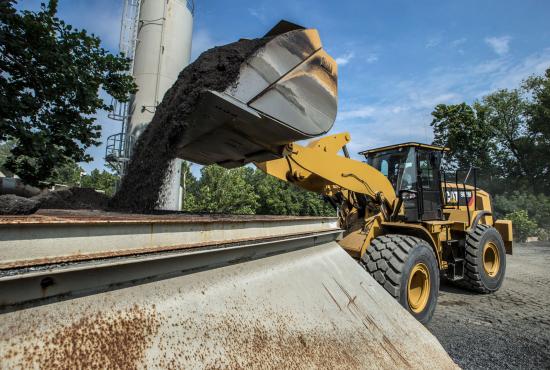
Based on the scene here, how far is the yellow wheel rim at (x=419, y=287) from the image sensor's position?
4406mm

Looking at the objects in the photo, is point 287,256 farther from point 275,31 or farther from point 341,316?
point 275,31

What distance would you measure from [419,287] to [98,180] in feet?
154

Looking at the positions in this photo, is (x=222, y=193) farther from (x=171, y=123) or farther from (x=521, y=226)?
(x=521, y=226)

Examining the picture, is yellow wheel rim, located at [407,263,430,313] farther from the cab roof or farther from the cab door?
the cab roof

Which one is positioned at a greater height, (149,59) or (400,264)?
(149,59)

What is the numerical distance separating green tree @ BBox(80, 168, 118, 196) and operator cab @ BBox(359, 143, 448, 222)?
33859 millimetres

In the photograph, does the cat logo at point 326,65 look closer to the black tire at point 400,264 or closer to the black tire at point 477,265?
the black tire at point 400,264

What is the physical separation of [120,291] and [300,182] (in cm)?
356

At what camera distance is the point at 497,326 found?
173 inches

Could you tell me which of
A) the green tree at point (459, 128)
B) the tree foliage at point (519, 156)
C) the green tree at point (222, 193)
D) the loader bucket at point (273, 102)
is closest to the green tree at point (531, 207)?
the tree foliage at point (519, 156)

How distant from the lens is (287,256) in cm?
212

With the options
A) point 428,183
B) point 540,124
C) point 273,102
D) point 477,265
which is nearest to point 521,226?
point 540,124

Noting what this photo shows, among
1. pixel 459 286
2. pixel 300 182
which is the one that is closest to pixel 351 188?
pixel 300 182

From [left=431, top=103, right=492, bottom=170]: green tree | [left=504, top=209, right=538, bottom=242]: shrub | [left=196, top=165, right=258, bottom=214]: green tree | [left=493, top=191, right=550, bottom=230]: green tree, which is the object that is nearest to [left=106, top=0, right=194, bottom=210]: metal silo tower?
[left=196, top=165, right=258, bottom=214]: green tree
